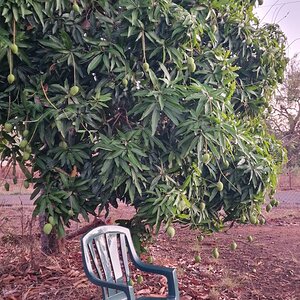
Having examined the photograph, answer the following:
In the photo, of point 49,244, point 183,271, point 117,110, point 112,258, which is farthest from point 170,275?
point 49,244

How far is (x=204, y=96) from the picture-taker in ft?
10.1

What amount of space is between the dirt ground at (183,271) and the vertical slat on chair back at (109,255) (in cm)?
104

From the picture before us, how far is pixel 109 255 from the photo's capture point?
3.06 metres

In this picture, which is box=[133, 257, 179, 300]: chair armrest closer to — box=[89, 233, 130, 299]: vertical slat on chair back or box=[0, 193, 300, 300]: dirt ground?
box=[89, 233, 130, 299]: vertical slat on chair back

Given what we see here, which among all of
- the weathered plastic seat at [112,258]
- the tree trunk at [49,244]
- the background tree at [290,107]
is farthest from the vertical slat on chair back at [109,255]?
the background tree at [290,107]

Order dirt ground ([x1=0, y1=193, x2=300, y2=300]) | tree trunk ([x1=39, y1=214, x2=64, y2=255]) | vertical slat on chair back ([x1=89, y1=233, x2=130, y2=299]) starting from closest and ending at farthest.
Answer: vertical slat on chair back ([x1=89, y1=233, x2=130, y2=299]) → dirt ground ([x1=0, y1=193, x2=300, y2=300]) → tree trunk ([x1=39, y1=214, x2=64, y2=255])

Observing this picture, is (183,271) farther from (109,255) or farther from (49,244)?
(109,255)

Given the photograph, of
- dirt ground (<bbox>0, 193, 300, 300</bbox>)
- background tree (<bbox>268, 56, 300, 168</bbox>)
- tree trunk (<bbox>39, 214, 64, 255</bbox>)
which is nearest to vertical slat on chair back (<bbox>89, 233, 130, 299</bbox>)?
dirt ground (<bbox>0, 193, 300, 300</bbox>)

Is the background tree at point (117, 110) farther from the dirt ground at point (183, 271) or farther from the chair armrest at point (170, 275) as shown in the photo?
the dirt ground at point (183, 271)

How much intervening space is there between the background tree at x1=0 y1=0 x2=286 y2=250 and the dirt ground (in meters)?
1.04

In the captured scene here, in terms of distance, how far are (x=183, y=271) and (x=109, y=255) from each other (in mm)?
1989

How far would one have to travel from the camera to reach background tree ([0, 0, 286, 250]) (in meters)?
3.05

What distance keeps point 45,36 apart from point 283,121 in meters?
9.33

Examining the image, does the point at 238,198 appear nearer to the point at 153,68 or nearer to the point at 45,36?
the point at 153,68
